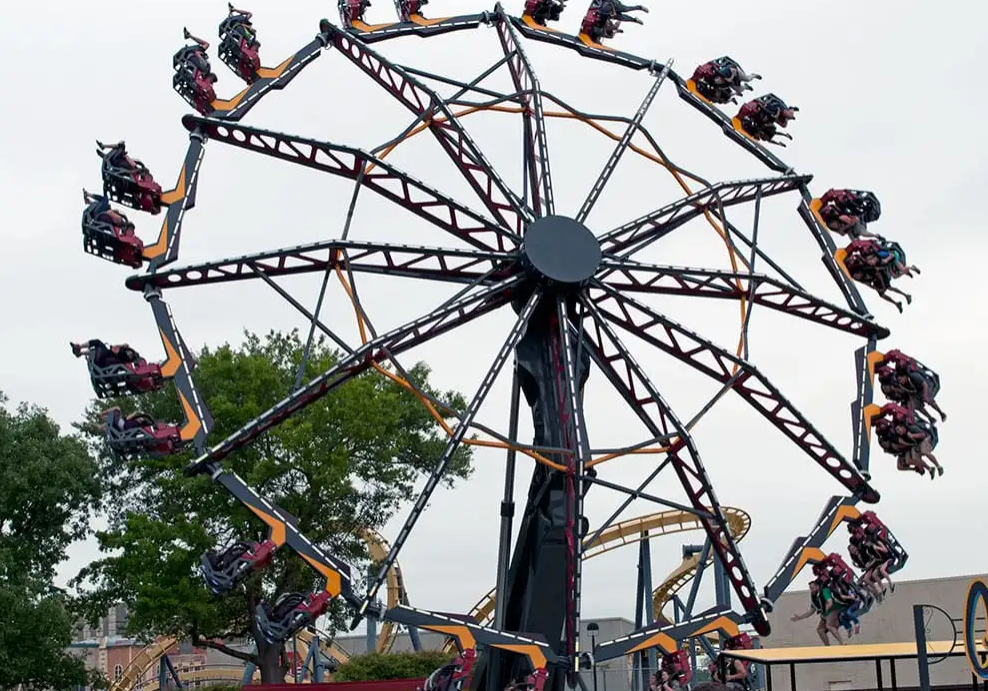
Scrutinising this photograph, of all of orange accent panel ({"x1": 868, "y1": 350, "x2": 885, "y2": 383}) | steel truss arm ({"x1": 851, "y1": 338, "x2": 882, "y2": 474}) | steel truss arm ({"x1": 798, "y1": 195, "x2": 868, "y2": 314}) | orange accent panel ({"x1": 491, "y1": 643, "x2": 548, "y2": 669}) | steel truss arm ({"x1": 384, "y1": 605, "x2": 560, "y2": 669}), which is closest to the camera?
steel truss arm ({"x1": 384, "y1": 605, "x2": 560, "y2": 669})

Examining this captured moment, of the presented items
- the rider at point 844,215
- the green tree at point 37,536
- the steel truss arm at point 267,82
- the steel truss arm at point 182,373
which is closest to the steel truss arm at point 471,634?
the steel truss arm at point 182,373

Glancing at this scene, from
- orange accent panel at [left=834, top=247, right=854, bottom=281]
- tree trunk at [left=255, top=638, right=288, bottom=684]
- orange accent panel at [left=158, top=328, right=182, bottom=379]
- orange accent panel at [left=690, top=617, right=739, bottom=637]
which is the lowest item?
orange accent panel at [left=690, top=617, right=739, bottom=637]

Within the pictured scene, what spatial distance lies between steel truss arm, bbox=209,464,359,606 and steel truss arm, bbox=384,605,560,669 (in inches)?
33.1

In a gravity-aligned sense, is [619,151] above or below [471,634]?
above

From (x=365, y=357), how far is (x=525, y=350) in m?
2.85

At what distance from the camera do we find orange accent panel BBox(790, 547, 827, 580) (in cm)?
2173

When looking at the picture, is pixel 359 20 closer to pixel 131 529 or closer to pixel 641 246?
pixel 641 246

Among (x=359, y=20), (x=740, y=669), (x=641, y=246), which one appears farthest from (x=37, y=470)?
(x=740, y=669)

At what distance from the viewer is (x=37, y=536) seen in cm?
3978

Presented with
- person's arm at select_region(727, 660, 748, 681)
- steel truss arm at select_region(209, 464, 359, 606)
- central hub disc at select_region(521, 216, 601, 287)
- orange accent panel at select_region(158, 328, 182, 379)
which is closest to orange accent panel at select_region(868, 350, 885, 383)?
central hub disc at select_region(521, 216, 601, 287)

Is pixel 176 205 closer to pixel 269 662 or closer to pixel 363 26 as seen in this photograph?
pixel 363 26

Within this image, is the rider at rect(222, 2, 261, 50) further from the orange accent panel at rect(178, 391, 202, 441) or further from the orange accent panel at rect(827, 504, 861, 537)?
the orange accent panel at rect(827, 504, 861, 537)

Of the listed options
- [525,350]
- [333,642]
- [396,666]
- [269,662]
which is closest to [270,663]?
[269,662]

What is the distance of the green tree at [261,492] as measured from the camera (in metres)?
38.8
